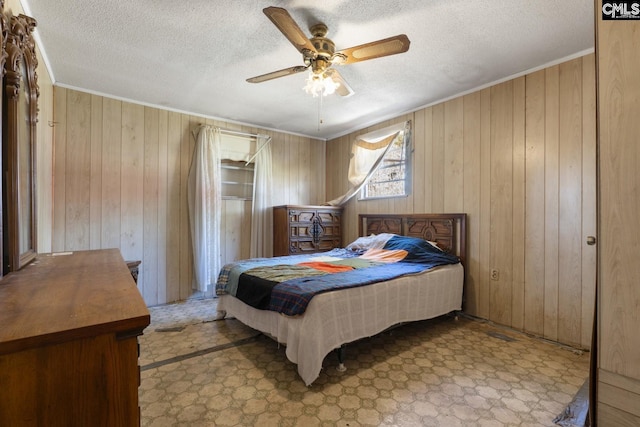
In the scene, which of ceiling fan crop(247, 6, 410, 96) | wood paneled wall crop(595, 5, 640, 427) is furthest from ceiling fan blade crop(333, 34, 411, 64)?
wood paneled wall crop(595, 5, 640, 427)

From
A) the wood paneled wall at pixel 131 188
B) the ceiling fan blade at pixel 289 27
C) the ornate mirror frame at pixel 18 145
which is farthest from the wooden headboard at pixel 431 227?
the ornate mirror frame at pixel 18 145

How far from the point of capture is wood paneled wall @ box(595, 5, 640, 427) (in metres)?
1.11

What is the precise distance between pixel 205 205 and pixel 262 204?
0.86 meters

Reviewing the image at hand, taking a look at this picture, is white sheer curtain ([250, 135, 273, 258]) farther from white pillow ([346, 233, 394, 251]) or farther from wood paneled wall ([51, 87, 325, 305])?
white pillow ([346, 233, 394, 251])

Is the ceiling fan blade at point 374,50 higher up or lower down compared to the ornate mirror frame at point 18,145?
higher up

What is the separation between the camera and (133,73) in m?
2.83

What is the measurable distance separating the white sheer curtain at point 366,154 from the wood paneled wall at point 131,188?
69.7 inches

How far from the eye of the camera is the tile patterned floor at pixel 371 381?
1.64 meters

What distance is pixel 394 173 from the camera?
4035mm

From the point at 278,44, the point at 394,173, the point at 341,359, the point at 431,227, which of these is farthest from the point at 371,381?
the point at 394,173

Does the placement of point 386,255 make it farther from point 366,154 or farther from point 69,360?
point 69,360

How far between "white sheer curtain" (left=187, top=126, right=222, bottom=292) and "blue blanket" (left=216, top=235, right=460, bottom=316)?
101 cm

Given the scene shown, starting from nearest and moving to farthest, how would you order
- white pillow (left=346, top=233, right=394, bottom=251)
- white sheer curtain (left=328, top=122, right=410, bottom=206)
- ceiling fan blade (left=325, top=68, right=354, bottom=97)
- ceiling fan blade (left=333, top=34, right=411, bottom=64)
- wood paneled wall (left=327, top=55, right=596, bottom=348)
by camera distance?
1. ceiling fan blade (left=333, top=34, right=411, bottom=64)
2. ceiling fan blade (left=325, top=68, right=354, bottom=97)
3. wood paneled wall (left=327, top=55, right=596, bottom=348)
4. white pillow (left=346, top=233, right=394, bottom=251)
5. white sheer curtain (left=328, top=122, right=410, bottom=206)

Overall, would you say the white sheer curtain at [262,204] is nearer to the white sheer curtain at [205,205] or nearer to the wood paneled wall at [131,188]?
the wood paneled wall at [131,188]
